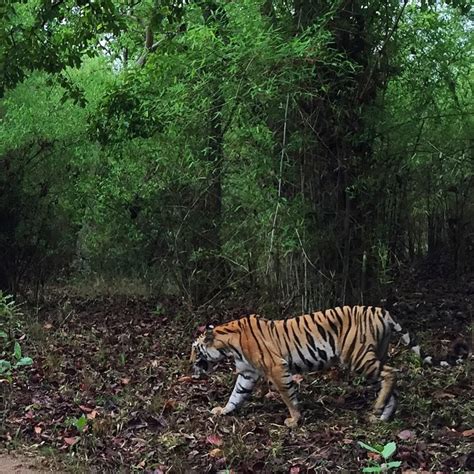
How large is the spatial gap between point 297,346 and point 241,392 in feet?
1.86

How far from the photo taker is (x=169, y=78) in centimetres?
764

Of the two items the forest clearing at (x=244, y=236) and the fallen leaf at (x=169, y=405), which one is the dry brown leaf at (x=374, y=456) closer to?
the forest clearing at (x=244, y=236)

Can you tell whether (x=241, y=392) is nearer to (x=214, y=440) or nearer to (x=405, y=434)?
(x=214, y=440)

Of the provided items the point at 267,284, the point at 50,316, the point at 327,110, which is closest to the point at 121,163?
the point at 50,316

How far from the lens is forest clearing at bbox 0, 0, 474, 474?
5.13 meters

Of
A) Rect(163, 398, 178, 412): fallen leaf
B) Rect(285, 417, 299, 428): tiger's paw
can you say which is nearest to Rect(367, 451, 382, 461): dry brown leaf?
Rect(285, 417, 299, 428): tiger's paw

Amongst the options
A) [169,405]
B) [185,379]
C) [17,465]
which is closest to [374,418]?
[169,405]

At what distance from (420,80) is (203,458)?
4.69 m

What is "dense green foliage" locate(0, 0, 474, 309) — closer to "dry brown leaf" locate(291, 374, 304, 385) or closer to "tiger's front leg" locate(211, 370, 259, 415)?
"dry brown leaf" locate(291, 374, 304, 385)

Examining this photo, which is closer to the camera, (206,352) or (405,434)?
(405,434)

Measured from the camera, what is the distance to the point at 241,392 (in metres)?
5.52

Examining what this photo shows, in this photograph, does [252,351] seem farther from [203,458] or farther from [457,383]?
[457,383]

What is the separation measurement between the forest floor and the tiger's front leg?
0.31 feet

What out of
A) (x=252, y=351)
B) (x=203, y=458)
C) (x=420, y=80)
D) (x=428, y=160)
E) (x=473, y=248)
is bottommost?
(x=203, y=458)
